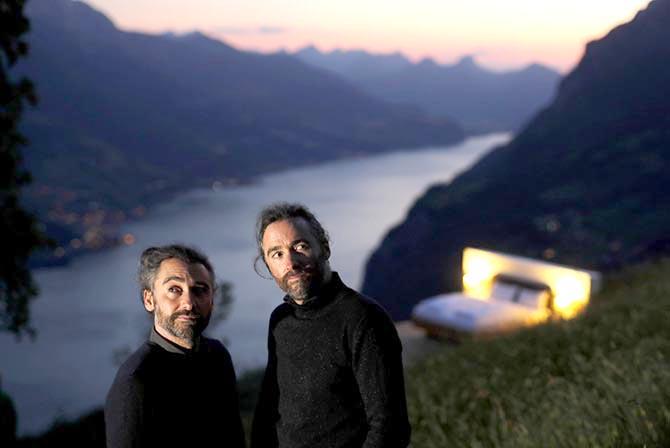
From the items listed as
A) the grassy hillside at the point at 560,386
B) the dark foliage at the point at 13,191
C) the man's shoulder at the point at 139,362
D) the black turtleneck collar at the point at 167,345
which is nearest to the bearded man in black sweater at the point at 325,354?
the black turtleneck collar at the point at 167,345


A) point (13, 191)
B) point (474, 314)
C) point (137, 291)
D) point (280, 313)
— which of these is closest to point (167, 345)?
point (280, 313)

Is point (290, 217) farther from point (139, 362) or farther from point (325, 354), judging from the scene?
point (139, 362)

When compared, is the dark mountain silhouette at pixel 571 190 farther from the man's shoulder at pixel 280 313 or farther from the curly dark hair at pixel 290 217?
the curly dark hair at pixel 290 217

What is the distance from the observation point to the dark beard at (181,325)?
221 cm

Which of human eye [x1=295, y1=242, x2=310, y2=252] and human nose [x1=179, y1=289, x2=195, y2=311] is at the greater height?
human eye [x1=295, y1=242, x2=310, y2=252]

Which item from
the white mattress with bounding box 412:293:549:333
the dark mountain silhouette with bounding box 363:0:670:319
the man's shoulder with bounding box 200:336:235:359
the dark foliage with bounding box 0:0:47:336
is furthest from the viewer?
the dark mountain silhouette with bounding box 363:0:670:319

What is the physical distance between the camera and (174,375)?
2.21 metres

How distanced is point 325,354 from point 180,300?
1.69 feet

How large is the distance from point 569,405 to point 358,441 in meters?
2.48

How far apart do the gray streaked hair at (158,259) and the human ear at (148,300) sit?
0.01m

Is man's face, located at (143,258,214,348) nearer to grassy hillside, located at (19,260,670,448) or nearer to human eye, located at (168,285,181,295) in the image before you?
human eye, located at (168,285,181,295)

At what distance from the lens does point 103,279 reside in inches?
3863

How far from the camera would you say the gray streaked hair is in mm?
2262

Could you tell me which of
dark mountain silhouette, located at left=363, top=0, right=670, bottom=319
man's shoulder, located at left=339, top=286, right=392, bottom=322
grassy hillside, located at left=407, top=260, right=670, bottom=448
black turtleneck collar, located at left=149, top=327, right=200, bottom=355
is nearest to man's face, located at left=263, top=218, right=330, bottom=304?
man's shoulder, located at left=339, top=286, right=392, bottom=322
